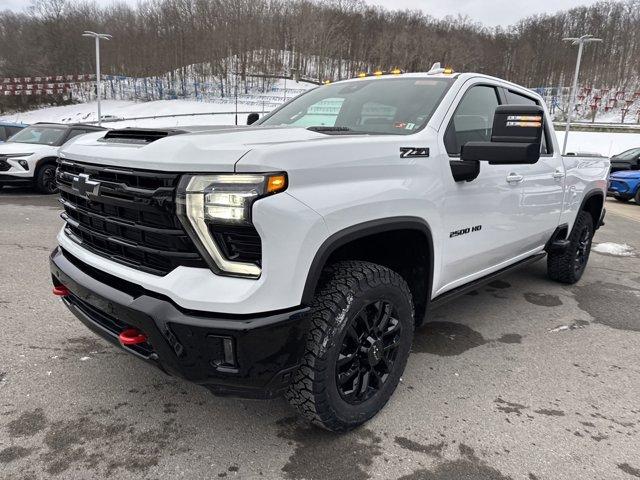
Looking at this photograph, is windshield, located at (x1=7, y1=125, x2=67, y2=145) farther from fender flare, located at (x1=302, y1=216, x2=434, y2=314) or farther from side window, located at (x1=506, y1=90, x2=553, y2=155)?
fender flare, located at (x1=302, y1=216, x2=434, y2=314)

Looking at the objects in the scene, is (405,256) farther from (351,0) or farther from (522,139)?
(351,0)

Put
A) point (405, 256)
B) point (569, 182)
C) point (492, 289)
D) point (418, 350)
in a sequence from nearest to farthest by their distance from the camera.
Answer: point (405, 256) → point (418, 350) → point (569, 182) → point (492, 289)

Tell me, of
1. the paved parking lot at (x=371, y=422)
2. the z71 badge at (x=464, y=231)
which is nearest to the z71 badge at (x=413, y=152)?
the z71 badge at (x=464, y=231)

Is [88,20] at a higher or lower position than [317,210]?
higher

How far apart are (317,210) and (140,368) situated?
1.79 meters

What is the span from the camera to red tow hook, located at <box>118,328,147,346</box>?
6.61ft

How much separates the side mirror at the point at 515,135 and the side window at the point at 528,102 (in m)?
1.41

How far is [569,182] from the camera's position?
4426mm

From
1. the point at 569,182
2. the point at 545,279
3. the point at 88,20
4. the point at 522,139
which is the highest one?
the point at 88,20

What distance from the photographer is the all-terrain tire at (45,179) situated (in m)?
10.0

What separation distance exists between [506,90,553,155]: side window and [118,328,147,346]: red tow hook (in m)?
3.17

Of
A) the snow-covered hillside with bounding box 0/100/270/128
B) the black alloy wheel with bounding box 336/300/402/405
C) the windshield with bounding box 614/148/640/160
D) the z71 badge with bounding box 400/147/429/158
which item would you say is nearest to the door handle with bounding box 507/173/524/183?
the z71 badge with bounding box 400/147/429/158

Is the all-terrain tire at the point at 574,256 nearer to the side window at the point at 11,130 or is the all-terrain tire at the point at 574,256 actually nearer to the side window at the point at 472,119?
the side window at the point at 472,119

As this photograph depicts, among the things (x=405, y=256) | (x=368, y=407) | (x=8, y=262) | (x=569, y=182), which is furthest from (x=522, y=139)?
(x=8, y=262)
